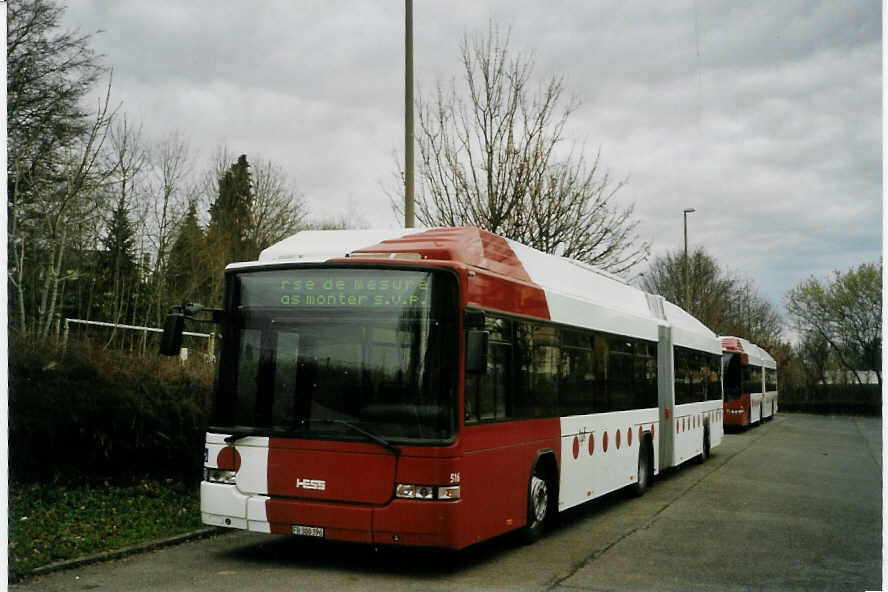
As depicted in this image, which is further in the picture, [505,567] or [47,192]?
[47,192]

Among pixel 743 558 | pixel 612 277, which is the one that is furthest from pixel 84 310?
pixel 743 558

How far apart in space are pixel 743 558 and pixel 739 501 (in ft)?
15.5

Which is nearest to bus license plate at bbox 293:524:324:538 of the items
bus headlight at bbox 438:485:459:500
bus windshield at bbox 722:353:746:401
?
bus headlight at bbox 438:485:459:500

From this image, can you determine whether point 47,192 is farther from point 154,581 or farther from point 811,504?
point 811,504

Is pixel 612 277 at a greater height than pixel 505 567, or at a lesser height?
greater

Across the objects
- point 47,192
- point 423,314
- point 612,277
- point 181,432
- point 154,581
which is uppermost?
point 47,192

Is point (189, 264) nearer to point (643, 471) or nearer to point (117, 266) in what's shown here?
point (117, 266)

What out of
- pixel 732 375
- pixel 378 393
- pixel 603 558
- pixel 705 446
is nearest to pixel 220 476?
pixel 378 393

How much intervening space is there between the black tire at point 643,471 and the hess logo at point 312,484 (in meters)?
7.05

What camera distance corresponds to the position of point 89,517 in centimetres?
1003

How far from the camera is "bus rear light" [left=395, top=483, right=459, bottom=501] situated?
301 inches

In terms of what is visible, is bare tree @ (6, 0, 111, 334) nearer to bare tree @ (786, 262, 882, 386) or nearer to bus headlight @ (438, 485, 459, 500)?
bus headlight @ (438, 485, 459, 500)

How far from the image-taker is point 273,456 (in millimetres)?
8078

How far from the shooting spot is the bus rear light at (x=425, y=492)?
7.64 metres
